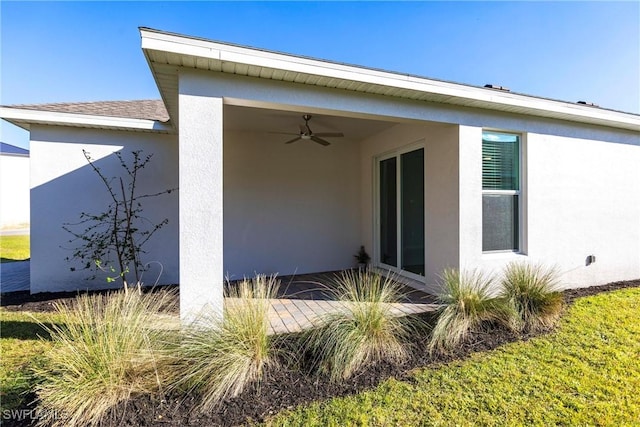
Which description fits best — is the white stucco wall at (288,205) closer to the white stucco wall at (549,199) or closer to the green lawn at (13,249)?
the white stucco wall at (549,199)

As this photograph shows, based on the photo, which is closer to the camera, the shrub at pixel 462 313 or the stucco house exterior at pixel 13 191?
the shrub at pixel 462 313

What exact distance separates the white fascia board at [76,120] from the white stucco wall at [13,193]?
1860cm

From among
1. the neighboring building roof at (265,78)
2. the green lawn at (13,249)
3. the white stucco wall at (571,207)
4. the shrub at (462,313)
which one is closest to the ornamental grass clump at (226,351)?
the shrub at (462,313)

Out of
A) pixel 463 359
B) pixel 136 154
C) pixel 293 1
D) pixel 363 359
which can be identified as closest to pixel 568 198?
pixel 463 359

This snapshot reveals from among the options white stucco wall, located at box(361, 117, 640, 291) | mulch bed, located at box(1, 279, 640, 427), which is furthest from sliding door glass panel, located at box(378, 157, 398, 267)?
mulch bed, located at box(1, 279, 640, 427)

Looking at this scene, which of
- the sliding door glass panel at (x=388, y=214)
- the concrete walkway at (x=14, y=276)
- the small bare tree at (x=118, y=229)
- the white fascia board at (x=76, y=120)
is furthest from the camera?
the sliding door glass panel at (x=388, y=214)

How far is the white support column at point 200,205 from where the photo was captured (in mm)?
3346

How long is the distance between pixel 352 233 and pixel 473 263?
11.4 ft

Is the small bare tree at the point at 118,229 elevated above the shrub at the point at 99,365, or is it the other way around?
the small bare tree at the point at 118,229

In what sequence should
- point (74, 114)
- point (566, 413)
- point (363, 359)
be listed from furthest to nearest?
point (74, 114)
point (363, 359)
point (566, 413)

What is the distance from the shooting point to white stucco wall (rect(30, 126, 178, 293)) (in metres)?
5.62

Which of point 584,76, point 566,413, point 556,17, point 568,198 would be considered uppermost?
point 556,17

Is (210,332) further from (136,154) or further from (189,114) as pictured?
(136,154)

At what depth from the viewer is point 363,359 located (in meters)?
3.05
